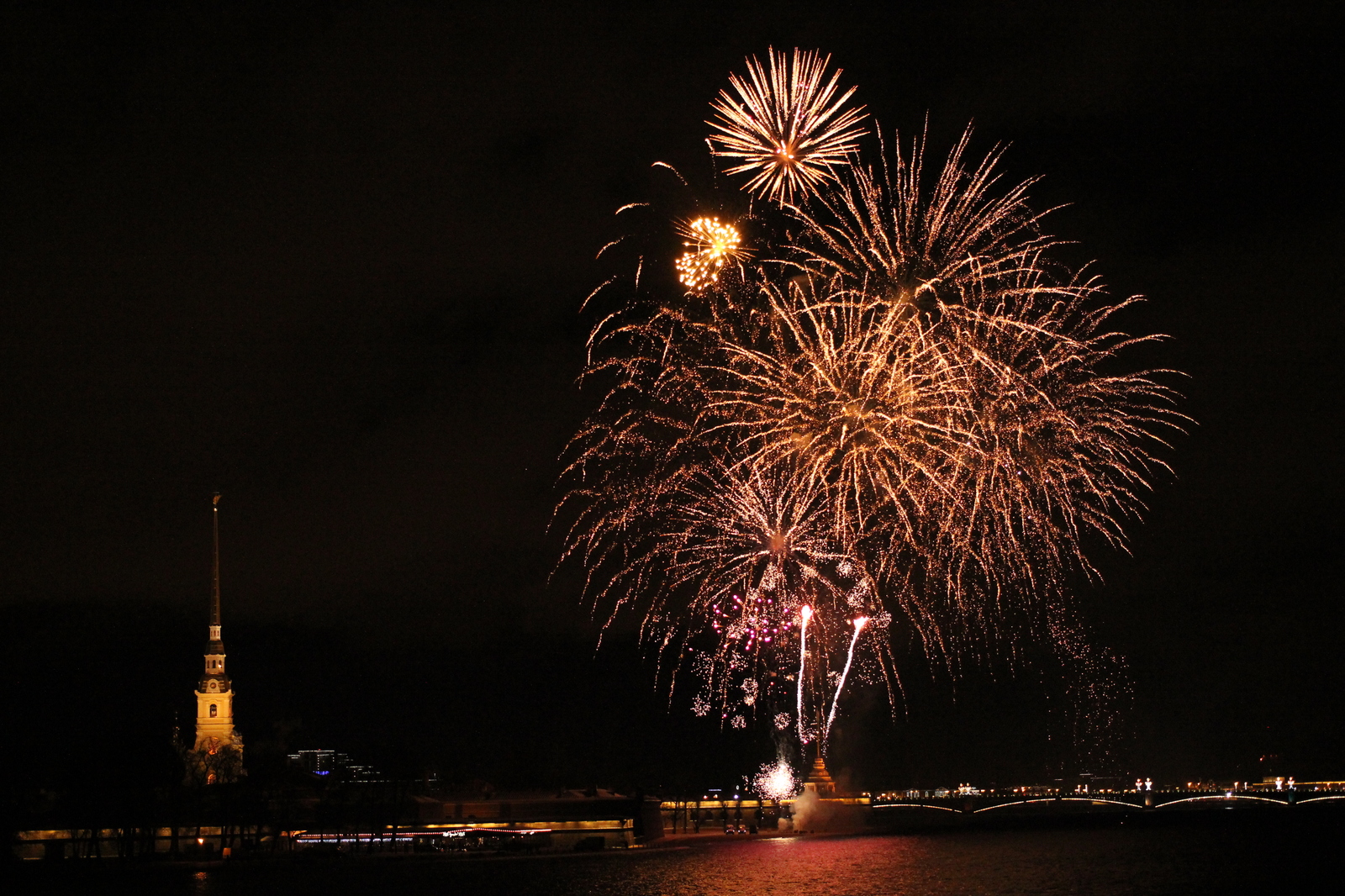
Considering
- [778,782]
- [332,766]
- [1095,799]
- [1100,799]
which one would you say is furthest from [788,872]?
[1100,799]

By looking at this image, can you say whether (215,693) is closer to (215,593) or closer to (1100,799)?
(215,593)

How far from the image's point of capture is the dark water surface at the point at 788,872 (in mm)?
54438

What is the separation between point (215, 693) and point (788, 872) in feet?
272

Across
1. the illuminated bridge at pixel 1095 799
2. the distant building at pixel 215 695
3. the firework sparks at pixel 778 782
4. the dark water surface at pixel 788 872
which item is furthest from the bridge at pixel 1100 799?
the distant building at pixel 215 695

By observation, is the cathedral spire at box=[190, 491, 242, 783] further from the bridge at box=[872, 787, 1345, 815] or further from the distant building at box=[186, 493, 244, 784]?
the bridge at box=[872, 787, 1345, 815]


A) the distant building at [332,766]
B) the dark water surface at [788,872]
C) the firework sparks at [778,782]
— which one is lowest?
the dark water surface at [788,872]

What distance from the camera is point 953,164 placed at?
112ft

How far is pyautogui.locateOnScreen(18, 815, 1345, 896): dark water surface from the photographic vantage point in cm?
5444

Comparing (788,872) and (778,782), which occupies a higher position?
(778,782)

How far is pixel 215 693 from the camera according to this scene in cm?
12781

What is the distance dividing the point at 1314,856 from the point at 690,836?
39.6 metres

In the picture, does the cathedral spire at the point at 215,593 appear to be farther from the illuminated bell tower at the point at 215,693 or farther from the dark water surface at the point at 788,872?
the dark water surface at the point at 788,872

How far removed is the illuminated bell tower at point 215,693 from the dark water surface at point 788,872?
193 feet

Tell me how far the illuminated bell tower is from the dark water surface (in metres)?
58.9
